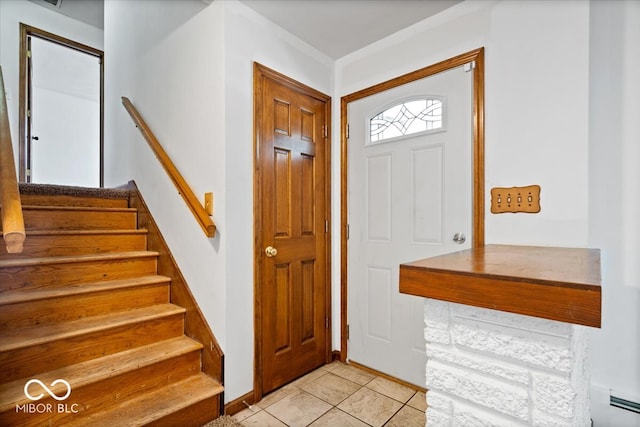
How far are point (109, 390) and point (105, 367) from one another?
0.11 meters

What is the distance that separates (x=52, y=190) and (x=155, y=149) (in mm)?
882

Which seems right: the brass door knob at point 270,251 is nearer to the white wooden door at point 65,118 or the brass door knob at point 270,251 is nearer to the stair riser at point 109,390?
the stair riser at point 109,390

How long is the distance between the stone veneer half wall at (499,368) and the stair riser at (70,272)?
78.6 inches

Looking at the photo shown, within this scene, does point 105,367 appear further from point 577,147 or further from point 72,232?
point 577,147

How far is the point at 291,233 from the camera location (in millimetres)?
2059

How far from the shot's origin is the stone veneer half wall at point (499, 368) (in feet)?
1.93

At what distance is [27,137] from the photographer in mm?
3133

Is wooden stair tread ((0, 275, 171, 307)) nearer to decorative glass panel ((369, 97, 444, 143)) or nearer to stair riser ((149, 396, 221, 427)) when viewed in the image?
stair riser ((149, 396, 221, 427))

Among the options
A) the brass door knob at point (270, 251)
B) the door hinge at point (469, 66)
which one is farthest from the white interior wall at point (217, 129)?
the door hinge at point (469, 66)

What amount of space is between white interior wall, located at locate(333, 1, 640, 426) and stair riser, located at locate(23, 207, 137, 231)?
258 centimetres

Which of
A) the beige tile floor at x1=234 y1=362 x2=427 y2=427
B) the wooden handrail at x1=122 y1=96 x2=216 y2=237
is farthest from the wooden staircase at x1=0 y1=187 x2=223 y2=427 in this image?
the wooden handrail at x1=122 y1=96 x2=216 y2=237

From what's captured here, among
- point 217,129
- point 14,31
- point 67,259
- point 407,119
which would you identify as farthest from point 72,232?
point 14,31

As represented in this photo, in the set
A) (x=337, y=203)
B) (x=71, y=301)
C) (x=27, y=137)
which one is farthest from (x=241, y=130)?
(x=27, y=137)

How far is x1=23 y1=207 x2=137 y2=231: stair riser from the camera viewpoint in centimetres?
202
